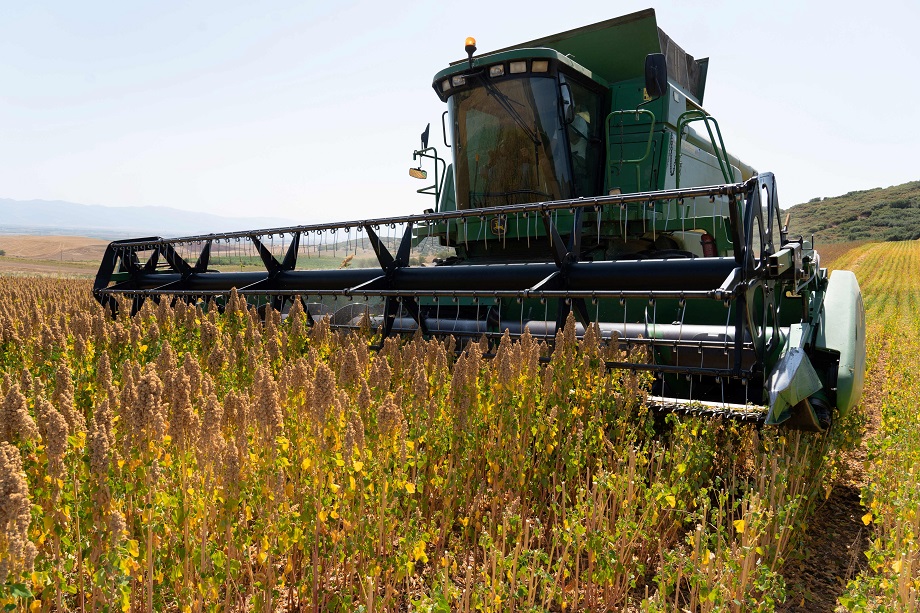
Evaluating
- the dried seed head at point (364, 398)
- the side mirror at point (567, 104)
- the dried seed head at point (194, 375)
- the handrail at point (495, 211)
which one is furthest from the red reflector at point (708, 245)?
the dried seed head at point (194, 375)

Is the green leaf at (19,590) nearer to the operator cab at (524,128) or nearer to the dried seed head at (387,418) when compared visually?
the dried seed head at (387,418)

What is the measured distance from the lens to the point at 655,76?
14.7 ft

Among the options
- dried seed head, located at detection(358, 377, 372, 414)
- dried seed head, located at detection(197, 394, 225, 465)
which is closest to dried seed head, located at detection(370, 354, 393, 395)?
dried seed head, located at detection(358, 377, 372, 414)

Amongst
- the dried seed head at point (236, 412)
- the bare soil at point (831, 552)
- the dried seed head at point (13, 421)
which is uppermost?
the dried seed head at point (13, 421)

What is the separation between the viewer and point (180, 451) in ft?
6.93

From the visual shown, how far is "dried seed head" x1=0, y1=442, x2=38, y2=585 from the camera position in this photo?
1.32m

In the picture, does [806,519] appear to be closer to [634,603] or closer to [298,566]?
[634,603]

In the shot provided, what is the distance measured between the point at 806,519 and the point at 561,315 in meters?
1.75

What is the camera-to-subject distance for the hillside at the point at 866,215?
6794 cm

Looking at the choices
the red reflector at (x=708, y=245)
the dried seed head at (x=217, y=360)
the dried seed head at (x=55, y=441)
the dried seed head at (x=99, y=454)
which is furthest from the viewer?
the red reflector at (x=708, y=245)

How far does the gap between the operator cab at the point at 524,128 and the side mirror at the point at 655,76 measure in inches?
42.0

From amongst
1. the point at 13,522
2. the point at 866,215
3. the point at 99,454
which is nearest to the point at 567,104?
the point at 99,454

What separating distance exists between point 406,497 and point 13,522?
1.18 metres

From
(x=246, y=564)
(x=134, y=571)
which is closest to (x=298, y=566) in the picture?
(x=246, y=564)
